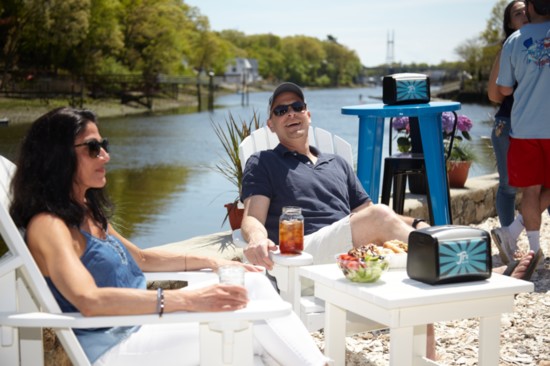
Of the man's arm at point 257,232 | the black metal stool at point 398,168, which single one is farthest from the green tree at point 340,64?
the man's arm at point 257,232

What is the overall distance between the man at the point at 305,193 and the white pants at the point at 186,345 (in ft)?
2.73

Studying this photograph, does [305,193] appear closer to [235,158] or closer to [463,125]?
[235,158]

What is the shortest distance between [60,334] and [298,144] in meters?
1.69

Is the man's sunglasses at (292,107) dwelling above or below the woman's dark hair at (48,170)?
above

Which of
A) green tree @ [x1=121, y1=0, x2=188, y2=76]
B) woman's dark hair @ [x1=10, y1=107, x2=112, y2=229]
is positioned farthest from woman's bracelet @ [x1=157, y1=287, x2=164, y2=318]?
green tree @ [x1=121, y1=0, x2=188, y2=76]

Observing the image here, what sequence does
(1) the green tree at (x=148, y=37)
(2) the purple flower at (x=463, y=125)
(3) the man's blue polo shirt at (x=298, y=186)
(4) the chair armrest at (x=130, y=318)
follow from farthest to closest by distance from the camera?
(1) the green tree at (x=148, y=37) → (2) the purple flower at (x=463, y=125) → (3) the man's blue polo shirt at (x=298, y=186) → (4) the chair armrest at (x=130, y=318)

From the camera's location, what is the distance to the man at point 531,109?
3713mm

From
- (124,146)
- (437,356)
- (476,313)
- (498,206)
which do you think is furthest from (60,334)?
(124,146)

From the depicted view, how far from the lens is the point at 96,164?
1916 millimetres

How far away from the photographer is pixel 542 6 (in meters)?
3.69

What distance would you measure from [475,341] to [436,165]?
130 centimetres

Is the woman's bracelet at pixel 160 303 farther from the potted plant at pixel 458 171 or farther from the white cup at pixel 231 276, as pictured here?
the potted plant at pixel 458 171

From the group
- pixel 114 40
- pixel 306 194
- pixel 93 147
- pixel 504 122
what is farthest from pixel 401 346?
pixel 114 40

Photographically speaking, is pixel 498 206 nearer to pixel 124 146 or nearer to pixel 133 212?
pixel 133 212
